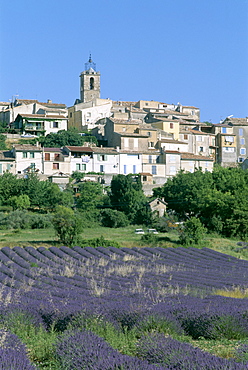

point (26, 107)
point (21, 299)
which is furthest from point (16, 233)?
point (26, 107)

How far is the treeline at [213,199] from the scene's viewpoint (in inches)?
1848

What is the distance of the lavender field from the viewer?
870 cm

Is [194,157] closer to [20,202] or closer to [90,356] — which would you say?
[20,202]

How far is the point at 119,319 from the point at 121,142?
55100 mm

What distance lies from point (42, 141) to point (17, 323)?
55642mm

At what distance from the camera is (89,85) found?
312 feet

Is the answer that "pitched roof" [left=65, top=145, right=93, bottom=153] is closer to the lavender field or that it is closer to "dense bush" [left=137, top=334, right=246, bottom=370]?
the lavender field

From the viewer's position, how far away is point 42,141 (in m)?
67.1

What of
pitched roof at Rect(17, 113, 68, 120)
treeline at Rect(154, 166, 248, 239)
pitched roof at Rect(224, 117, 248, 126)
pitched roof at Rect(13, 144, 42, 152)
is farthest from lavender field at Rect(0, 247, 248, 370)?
pitched roof at Rect(224, 117, 248, 126)

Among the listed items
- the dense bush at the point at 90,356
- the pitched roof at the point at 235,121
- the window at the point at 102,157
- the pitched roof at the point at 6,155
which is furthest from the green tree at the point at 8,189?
the dense bush at the point at 90,356

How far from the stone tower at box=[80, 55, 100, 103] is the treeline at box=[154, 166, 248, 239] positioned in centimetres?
4087

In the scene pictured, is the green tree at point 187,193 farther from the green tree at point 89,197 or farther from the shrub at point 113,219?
the green tree at point 89,197

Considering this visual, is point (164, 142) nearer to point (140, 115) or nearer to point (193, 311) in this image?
point (140, 115)

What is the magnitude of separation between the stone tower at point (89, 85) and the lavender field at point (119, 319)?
233 ft
